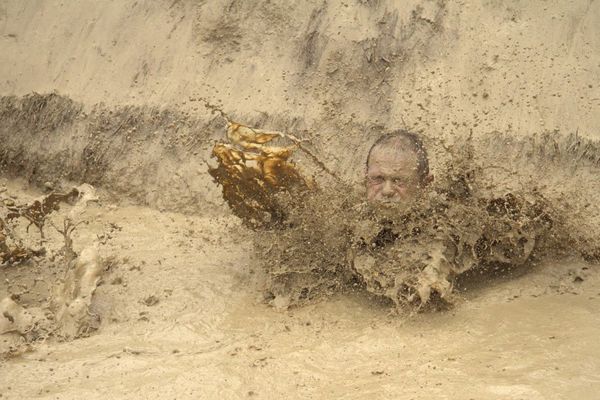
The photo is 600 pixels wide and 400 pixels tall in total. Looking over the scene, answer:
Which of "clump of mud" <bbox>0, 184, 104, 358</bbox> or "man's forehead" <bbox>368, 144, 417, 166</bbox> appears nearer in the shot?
"clump of mud" <bbox>0, 184, 104, 358</bbox>

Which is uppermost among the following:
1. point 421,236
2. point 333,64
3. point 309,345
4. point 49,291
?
point 333,64

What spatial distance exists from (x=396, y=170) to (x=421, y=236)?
1.37 ft

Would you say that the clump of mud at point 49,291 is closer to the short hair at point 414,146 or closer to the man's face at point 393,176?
the man's face at point 393,176

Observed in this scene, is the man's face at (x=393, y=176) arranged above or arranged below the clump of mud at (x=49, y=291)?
above

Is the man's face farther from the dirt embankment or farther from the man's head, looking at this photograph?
the dirt embankment

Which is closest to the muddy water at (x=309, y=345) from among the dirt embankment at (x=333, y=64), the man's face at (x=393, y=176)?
the man's face at (x=393, y=176)

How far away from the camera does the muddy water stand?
11.9 ft

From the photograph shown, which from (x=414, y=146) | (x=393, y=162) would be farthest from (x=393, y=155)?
(x=414, y=146)

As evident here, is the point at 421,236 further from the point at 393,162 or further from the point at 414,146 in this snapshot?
the point at 414,146

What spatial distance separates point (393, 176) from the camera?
15.3 ft

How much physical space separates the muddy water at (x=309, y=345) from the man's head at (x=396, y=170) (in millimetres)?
626

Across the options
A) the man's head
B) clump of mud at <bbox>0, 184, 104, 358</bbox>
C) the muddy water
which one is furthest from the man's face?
clump of mud at <bbox>0, 184, 104, 358</bbox>

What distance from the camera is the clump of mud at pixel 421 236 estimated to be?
176 inches

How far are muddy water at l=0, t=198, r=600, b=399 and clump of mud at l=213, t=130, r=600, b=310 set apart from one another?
0.13 m
